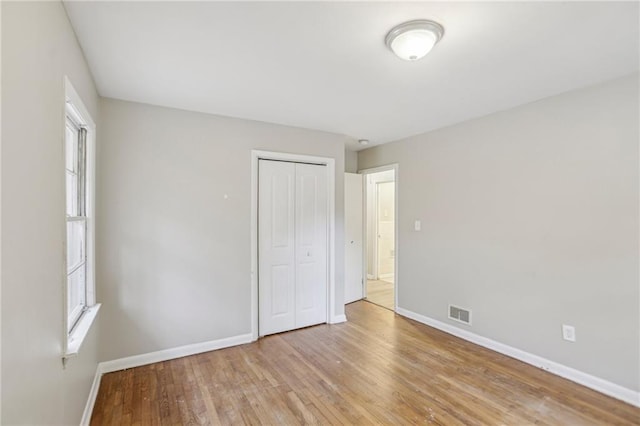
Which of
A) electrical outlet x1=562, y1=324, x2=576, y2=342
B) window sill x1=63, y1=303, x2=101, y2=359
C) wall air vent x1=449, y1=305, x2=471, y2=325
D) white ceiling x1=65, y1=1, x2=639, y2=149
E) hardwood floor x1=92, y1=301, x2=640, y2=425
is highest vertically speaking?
white ceiling x1=65, y1=1, x2=639, y2=149

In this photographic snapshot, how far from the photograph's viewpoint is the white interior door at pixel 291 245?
3.56m

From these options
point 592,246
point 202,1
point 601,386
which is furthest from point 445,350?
point 202,1

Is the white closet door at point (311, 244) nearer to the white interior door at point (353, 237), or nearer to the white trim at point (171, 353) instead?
the white trim at point (171, 353)

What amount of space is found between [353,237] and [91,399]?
3.58 m

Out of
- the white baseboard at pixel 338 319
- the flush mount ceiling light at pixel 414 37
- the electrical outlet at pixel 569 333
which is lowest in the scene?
the white baseboard at pixel 338 319

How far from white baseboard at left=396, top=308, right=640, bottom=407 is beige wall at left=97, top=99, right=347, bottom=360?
7.73 feet

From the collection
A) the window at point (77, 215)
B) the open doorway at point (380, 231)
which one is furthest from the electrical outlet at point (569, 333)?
the window at point (77, 215)

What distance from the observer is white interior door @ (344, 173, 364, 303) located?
4.84 metres

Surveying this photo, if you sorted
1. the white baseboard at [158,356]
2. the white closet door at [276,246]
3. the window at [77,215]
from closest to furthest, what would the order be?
the window at [77,215]
the white baseboard at [158,356]
the white closet door at [276,246]

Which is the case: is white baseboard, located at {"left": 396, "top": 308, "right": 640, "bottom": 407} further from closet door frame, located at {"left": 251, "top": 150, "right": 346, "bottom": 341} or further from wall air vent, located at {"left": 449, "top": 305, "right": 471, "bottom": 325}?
closet door frame, located at {"left": 251, "top": 150, "right": 346, "bottom": 341}

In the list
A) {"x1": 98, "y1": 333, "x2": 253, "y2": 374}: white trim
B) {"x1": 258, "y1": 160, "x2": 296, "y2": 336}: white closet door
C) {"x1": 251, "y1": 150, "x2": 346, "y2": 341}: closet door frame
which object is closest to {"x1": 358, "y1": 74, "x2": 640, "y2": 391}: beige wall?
{"x1": 251, "y1": 150, "x2": 346, "y2": 341}: closet door frame

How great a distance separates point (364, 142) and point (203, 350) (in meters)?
3.29

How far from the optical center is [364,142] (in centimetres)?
448

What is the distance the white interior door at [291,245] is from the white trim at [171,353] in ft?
1.08
